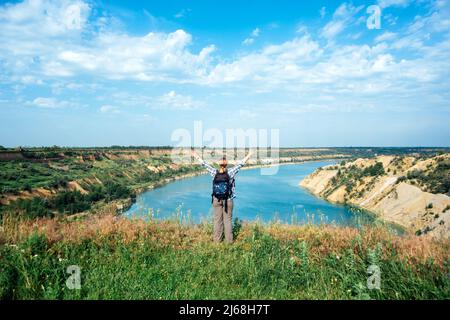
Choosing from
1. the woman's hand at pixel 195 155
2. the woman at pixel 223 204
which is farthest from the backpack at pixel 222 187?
the woman's hand at pixel 195 155

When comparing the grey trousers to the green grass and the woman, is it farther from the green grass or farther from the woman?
the green grass

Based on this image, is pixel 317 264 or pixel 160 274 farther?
pixel 317 264

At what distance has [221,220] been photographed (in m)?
6.80

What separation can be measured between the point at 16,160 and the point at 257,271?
286 ft

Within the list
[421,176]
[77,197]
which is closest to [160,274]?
[77,197]

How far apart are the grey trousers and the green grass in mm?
434

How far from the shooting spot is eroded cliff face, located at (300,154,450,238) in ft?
136

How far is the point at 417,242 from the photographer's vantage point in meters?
5.98

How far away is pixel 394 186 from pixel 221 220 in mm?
56756

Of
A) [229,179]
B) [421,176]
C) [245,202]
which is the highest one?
[229,179]

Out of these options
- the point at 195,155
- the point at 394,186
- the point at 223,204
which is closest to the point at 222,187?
the point at 223,204

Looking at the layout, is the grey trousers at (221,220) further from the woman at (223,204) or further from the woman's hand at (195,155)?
the woman's hand at (195,155)
